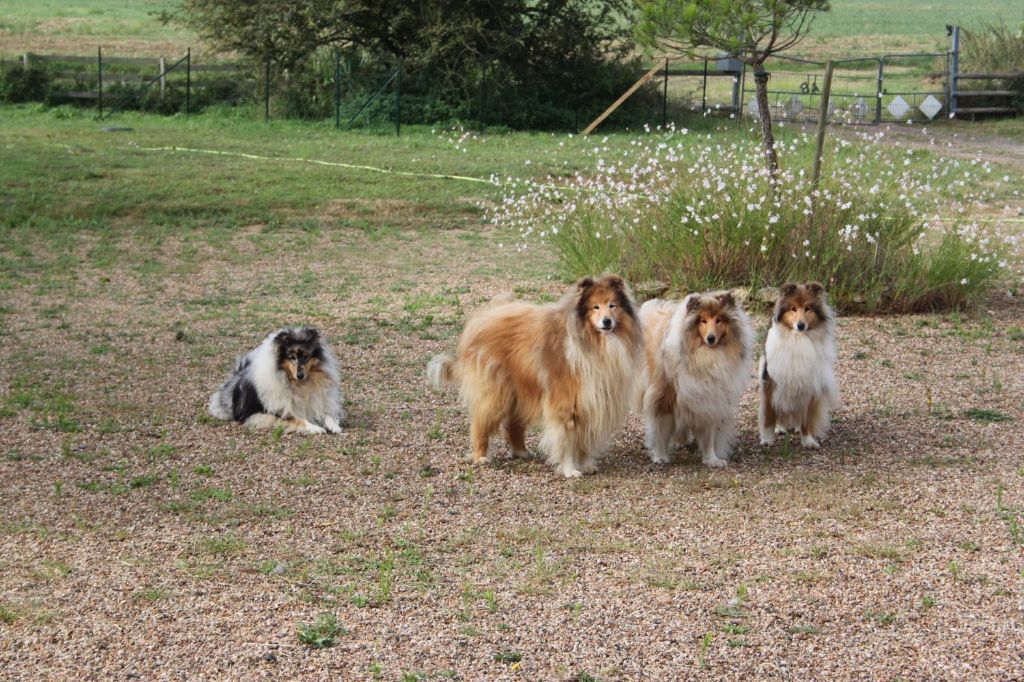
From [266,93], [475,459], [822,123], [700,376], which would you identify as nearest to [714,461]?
[700,376]

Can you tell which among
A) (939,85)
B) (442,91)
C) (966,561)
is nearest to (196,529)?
(966,561)

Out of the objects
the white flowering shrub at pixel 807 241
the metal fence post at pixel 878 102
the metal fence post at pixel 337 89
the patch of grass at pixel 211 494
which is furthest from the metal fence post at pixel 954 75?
the patch of grass at pixel 211 494

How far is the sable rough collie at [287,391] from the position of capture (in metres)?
8.31

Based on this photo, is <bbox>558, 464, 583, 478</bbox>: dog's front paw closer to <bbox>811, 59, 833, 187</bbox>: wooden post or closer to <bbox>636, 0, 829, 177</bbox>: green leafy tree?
<bbox>636, 0, 829, 177</bbox>: green leafy tree

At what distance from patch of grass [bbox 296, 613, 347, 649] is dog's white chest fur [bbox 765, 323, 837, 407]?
3682 millimetres

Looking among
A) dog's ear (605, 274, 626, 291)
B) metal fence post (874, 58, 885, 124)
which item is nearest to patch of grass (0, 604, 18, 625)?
dog's ear (605, 274, 626, 291)

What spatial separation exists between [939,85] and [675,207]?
2249 cm

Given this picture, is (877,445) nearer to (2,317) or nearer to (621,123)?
(2,317)

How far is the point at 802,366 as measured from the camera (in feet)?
26.1

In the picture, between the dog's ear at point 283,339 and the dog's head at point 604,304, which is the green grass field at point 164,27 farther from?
the dog's head at point 604,304

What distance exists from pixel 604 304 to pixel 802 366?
4.82ft

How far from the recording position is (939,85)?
105 feet

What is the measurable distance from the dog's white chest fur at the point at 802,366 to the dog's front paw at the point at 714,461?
23.2 inches

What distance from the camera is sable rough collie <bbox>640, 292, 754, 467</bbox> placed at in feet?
24.7
